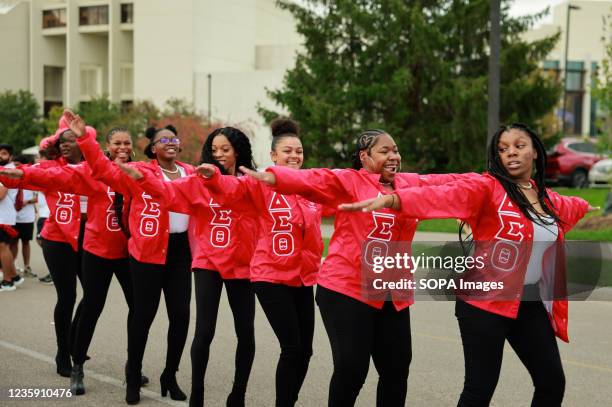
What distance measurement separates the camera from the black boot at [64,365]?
6.97 meters

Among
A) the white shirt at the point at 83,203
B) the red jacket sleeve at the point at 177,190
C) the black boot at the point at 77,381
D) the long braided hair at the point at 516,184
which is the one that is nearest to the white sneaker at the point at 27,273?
the white shirt at the point at 83,203

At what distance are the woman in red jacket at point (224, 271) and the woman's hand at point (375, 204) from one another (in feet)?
5.11

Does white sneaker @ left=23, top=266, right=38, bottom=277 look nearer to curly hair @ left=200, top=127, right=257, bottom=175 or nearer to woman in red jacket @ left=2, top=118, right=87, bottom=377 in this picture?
woman in red jacket @ left=2, top=118, right=87, bottom=377

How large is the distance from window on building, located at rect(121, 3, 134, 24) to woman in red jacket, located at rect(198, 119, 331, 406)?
183 feet

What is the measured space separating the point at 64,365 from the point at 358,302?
3333 millimetres

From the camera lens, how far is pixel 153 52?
5488 cm

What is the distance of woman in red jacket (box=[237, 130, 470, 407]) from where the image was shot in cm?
463

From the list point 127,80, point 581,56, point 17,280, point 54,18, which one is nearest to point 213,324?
point 17,280

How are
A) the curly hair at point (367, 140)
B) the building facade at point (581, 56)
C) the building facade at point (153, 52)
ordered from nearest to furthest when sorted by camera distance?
the curly hair at point (367, 140) < the building facade at point (153, 52) < the building facade at point (581, 56)

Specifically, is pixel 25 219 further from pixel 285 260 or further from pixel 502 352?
pixel 502 352

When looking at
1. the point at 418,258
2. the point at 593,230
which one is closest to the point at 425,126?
the point at 593,230

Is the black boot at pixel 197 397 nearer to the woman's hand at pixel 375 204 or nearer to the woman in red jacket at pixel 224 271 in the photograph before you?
the woman in red jacket at pixel 224 271

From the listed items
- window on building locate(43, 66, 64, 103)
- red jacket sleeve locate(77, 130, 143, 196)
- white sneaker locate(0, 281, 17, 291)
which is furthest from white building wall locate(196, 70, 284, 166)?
red jacket sleeve locate(77, 130, 143, 196)

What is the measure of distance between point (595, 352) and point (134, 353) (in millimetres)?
4267
